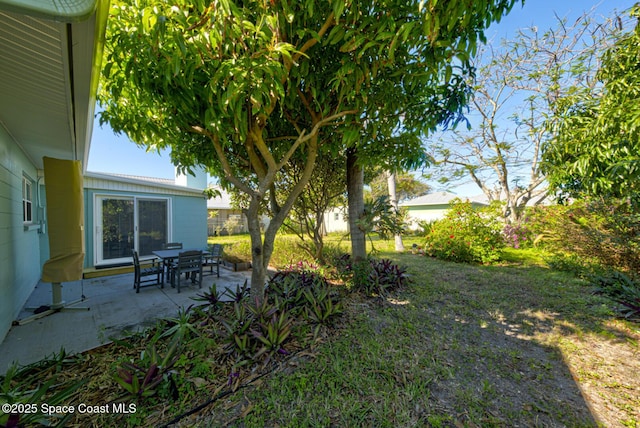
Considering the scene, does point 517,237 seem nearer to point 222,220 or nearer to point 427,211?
point 427,211

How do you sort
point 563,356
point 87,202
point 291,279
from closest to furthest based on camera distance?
point 563,356
point 291,279
point 87,202

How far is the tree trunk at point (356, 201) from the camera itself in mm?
4730

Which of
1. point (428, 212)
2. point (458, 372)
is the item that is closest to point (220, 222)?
point (428, 212)

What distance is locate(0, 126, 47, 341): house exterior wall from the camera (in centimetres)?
320

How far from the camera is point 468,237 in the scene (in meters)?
7.75

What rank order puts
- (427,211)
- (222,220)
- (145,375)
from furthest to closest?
(427,211) < (222,220) < (145,375)

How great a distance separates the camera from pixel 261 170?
3512mm

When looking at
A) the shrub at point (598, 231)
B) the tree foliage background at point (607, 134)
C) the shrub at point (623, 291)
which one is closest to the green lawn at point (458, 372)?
the shrub at point (623, 291)

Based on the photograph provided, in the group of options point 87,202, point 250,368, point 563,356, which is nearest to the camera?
point 250,368

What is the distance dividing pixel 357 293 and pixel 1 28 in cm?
487

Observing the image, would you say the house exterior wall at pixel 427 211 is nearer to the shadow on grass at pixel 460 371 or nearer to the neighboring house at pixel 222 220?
the neighboring house at pixel 222 220

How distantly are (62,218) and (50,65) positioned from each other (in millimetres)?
2645

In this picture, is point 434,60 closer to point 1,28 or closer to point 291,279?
point 1,28

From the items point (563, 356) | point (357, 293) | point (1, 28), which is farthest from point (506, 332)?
point (1, 28)
